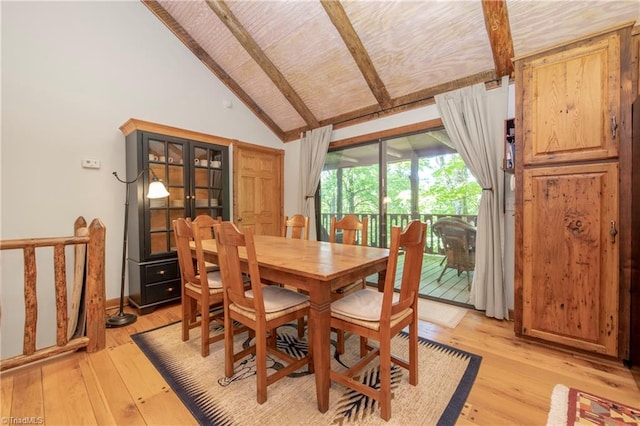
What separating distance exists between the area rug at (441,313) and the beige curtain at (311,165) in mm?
2013

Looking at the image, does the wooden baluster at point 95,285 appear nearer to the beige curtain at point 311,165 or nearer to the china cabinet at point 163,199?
the china cabinet at point 163,199

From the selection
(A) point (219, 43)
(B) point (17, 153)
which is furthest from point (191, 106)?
(B) point (17, 153)

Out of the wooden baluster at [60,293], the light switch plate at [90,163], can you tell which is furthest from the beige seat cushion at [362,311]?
the light switch plate at [90,163]

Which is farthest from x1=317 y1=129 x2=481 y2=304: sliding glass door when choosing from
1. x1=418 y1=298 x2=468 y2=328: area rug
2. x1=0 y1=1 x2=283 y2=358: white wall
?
x1=0 y1=1 x2=283 y2=358: white wall

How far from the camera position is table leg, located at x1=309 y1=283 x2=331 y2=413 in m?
1.40

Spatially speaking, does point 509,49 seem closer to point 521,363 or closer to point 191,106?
point 521,363

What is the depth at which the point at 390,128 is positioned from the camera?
11.4 feet

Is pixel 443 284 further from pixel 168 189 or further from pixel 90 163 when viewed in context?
pixel 90 163

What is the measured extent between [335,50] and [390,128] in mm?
1150

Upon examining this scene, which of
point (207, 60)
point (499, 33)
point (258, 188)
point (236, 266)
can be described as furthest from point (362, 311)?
point (207, 60)

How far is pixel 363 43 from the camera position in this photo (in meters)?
2.87

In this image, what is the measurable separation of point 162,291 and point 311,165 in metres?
2.66

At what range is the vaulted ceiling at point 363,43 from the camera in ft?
7.31

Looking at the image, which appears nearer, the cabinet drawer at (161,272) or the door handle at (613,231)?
the door handle at (613,231)
